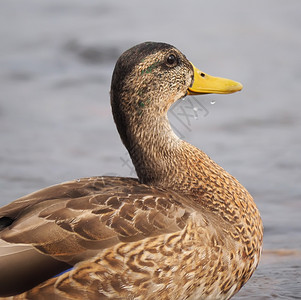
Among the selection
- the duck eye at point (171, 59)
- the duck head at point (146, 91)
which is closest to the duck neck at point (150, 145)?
the duck head at point (146, 91)

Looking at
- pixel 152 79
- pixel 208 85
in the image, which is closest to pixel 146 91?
pixel 152 79

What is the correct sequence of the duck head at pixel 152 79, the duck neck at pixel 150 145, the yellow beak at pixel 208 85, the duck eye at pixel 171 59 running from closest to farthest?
the duck head at pixel 152 79 → the duck neck at pixel 150 145 → the duck eye at pixel 171 59 → the yellow beak at pixel 208 85

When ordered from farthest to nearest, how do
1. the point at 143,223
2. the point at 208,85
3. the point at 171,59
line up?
the point at 208,85 → the point at 171,59 → the point at 143,223

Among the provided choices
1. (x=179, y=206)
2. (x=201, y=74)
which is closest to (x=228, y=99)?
(x=201, y=74)

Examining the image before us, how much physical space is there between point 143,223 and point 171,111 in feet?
12.2

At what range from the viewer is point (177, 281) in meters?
4.81

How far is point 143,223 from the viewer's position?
4.80 m

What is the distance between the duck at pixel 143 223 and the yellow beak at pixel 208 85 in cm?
1

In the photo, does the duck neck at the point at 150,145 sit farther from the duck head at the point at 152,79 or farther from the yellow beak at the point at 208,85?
the yellow beak at the point at 208,85

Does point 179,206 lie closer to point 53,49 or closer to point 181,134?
point 181,134

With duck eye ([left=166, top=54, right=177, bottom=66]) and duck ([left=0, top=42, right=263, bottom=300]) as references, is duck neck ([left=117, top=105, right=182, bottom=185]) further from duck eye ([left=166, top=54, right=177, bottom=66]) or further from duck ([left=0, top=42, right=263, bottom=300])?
duck eye ([left=166, top=54, right=177, bottom=66])

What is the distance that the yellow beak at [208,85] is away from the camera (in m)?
5.74

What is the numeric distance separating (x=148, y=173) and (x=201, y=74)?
0.84 m

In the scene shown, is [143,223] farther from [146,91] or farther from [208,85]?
[208,85]
